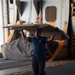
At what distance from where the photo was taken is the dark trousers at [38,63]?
524 cm

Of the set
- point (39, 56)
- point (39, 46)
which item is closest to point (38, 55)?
point (39, 56)

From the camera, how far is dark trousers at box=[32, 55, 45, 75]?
5.24 metres

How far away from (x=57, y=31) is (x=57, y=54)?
185 inches

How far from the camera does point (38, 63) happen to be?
532 cm

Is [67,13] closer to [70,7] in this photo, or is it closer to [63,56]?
[70,7]

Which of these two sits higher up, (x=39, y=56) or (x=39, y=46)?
(x=39, y=46)

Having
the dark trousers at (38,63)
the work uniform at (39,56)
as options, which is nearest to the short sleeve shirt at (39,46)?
the work uniform at (39,56)

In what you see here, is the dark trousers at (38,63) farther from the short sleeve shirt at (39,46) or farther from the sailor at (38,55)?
the short sleeve shirt at (39,46)

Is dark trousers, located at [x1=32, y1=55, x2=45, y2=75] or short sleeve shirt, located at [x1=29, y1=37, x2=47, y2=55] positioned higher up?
short sleeve shirt, located at [x1=29, y1=37, x2=47, y2=55]

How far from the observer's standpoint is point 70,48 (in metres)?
10.6

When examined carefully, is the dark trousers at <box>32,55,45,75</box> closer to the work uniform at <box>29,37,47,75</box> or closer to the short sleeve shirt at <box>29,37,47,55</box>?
the work uniform at <box>29,37,47,75</box>

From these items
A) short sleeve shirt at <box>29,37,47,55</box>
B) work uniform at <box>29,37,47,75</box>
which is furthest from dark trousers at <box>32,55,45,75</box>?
short sleeve shirt at <box>29,37,47,55</box>

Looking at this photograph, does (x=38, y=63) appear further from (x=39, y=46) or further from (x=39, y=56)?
(x=39, y=46)

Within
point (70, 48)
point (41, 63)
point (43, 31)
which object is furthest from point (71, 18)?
point (41, 63)
